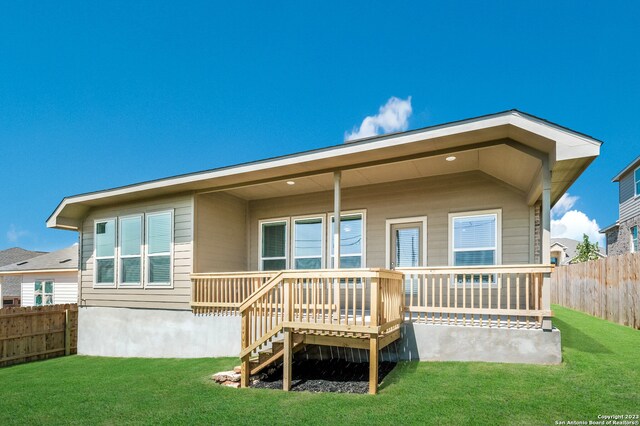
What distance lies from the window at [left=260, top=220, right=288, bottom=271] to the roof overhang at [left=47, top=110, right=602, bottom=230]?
5.89 ft

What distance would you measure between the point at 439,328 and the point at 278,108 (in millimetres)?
20878

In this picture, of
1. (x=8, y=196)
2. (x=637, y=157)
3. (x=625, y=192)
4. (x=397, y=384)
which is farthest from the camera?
(x=8, y=196)

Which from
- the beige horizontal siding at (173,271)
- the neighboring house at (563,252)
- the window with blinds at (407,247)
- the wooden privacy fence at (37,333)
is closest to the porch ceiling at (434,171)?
the window with blinds at (407,247)

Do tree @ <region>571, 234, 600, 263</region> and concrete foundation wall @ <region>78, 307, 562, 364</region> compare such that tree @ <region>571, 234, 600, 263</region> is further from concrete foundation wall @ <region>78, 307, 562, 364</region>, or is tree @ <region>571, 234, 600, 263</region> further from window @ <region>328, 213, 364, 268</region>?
concrete foundation wall @ <region>78, 307, 562, 364</region>

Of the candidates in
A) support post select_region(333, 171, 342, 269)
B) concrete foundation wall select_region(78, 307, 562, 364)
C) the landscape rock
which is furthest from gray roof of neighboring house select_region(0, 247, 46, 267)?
support post select_region(333, 171, 342, 269)

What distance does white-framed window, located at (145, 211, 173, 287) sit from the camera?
9047mm

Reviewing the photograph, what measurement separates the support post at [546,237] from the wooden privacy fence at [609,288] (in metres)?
4.62

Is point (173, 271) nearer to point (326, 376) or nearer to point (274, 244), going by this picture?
point (274, 244)

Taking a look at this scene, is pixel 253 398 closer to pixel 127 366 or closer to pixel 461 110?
pixel 127 366

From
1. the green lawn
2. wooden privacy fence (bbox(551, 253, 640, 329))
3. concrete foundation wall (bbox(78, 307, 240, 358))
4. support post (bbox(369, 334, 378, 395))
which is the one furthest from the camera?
wooden privacy fence (bbox(551, 253, 640, 329))

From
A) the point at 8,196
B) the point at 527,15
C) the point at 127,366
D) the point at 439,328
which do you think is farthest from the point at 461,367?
the point at 8,196

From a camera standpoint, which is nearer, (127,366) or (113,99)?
(127,366)

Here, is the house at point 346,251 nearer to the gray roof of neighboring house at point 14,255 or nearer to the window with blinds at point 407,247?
the window with blinds at point 407,247

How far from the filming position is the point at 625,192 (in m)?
17.7
